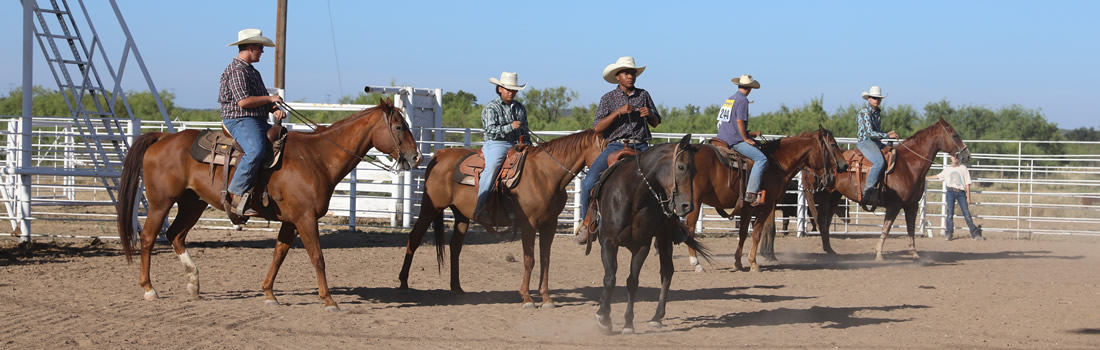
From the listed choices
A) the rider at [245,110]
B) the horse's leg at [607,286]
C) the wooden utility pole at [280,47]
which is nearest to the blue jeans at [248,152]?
the rider at [245,110]

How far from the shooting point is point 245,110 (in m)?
8.20

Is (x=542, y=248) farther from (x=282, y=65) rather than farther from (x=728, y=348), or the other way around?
(x=282, y=65)

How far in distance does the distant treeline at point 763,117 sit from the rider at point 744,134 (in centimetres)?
2461

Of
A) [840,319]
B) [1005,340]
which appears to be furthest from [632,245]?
[1005,340]

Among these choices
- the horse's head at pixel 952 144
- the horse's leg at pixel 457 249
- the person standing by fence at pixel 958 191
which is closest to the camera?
the horse's leg at pixel 457 249

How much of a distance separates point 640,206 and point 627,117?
57.3 inches

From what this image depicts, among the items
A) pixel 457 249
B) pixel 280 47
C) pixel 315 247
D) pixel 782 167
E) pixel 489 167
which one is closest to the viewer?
pixel 315 247

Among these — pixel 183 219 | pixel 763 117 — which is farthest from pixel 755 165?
pixel 763 117

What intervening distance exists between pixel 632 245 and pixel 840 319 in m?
2.14

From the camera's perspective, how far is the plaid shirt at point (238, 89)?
26.7 feet

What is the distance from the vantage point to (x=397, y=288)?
970 cm

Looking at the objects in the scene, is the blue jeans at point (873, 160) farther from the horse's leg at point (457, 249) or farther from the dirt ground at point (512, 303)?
the horse's leg at point (457, 249)

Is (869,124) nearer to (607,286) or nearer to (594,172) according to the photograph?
(594,172)

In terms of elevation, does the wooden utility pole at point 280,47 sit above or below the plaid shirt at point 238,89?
above
